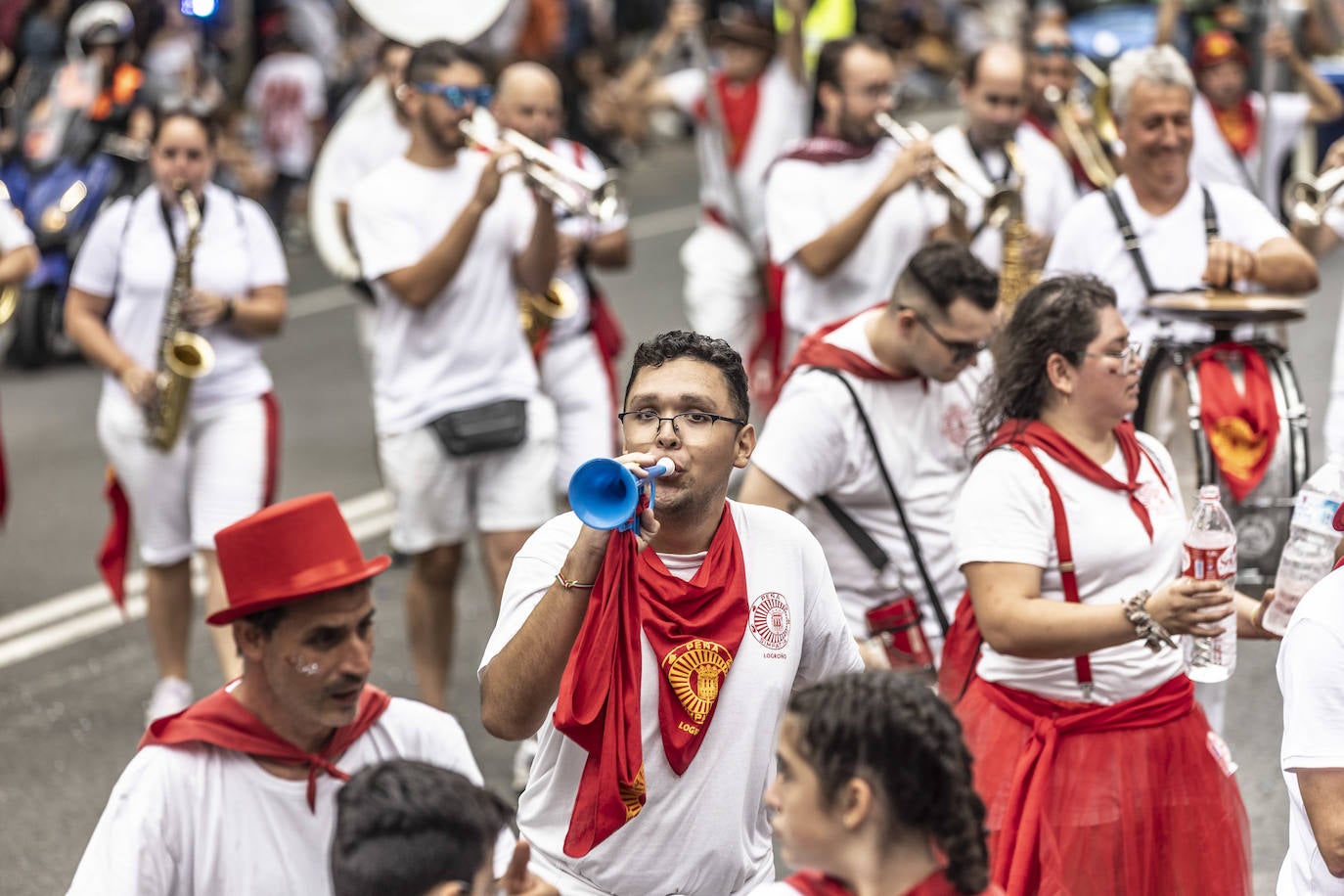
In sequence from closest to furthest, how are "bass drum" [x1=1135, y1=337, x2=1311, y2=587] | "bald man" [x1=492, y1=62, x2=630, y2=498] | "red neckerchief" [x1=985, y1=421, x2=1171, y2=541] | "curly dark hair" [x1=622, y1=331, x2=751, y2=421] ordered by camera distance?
"curly dark hair" [x1=622, y1=331, x2=751, y2=421], "red neckerchief" [x1=985, y1=421, x2=1171, y2=541], "bass drum" [x1=1135, y1=337, x2=1311, y2=587], "bald man" [x1=492, y1=62, x2=630, y2=498]

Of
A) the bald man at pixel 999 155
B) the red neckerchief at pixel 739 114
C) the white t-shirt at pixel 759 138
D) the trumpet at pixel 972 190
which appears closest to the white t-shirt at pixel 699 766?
the trumpet at pixel 972 190

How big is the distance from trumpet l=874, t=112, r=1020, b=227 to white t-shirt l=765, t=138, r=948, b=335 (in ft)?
0.49

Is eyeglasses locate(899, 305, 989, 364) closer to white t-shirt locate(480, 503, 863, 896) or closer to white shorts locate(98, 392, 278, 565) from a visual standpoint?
white t-shirt locate(480, 503, 863, 896)

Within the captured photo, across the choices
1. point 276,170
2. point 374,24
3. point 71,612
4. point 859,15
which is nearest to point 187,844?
point 71,612

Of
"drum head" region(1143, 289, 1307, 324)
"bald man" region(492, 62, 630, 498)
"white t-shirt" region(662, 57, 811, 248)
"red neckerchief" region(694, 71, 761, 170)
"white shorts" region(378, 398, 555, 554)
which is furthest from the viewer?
"red neckerchief" region(694, 71, 761, 170)

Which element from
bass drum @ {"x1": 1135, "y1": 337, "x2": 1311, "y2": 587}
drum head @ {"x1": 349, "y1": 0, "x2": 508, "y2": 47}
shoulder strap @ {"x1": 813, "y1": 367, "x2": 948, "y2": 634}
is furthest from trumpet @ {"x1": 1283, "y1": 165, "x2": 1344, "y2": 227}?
drum head @ {"x1": 349, "y1": 0, "x2": 508, "y2": 47}

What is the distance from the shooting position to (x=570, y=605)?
3764mm

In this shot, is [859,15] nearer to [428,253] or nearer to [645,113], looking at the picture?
[645,113]

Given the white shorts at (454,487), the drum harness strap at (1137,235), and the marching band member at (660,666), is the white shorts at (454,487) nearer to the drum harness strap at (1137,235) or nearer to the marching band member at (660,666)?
the drum harness strap at (1137,235)

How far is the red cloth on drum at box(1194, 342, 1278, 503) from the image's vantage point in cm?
588

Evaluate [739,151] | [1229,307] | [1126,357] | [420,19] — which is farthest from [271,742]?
[739,151]

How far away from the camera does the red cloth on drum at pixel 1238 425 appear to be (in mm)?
5883

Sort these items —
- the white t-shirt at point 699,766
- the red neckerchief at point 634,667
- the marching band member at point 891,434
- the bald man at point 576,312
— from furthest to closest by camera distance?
the bald man at point 576,312, the marching band member at point 891,434, the white t-shirt at point 699,766, the red neckerchief at point 634,667

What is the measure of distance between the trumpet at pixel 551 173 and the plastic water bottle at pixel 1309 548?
324cm
